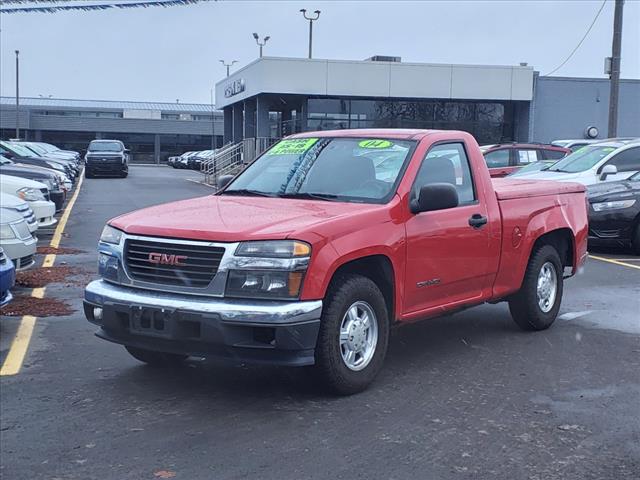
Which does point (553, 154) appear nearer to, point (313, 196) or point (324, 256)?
point (313, 196)

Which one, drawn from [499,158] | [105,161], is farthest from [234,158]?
[499,158]

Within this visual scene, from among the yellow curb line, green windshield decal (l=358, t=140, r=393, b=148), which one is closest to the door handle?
green windshield decal (l=358, t=140, r=393, b=148)

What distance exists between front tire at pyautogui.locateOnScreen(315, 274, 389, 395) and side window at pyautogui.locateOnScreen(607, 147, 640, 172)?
11.1 metres

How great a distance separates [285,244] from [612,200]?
8.85 m

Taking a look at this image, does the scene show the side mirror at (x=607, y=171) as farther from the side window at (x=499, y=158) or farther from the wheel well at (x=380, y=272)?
the wheel well at (x=380, y=272)

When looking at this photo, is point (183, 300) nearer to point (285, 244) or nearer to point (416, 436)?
point (285, 244)

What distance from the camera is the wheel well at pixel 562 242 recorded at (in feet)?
24.9

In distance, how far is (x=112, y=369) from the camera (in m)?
6.07

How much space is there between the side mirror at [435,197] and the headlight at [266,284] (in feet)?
4.26

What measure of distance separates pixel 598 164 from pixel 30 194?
1009 cm

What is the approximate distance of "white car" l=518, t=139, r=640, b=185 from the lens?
14.8m

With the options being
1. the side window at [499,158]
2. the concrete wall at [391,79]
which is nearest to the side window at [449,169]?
the side window at [499,158]

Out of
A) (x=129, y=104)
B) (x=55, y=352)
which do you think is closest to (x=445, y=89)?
(x=55, y=352)

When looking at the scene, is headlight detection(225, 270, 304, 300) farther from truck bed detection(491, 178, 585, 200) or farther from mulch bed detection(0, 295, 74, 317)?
mulch bed detection(0, 295, 74, 317)
